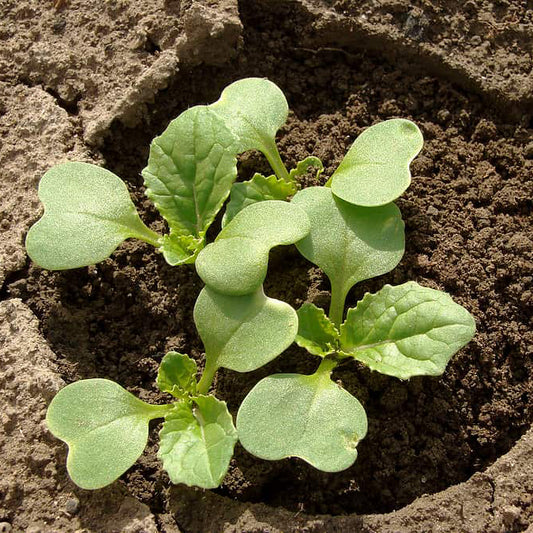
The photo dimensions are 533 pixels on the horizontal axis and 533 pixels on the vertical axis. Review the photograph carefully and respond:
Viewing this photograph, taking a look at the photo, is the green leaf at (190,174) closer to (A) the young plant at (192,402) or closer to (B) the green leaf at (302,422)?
(A) the young plant at (192,402)

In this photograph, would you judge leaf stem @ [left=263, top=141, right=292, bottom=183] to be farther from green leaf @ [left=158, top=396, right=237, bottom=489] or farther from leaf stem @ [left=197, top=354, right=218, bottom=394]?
green leaf @ [left=158, top=396, right=237, bottom=489]

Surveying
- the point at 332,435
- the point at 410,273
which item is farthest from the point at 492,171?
the point at 332,435

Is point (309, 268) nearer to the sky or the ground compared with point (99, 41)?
nearer to the ground

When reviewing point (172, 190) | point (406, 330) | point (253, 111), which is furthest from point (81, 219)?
point (406, 330)

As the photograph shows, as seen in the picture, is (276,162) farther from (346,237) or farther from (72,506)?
(72,506)

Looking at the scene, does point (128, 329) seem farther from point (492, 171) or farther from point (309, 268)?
point (492, 171)
